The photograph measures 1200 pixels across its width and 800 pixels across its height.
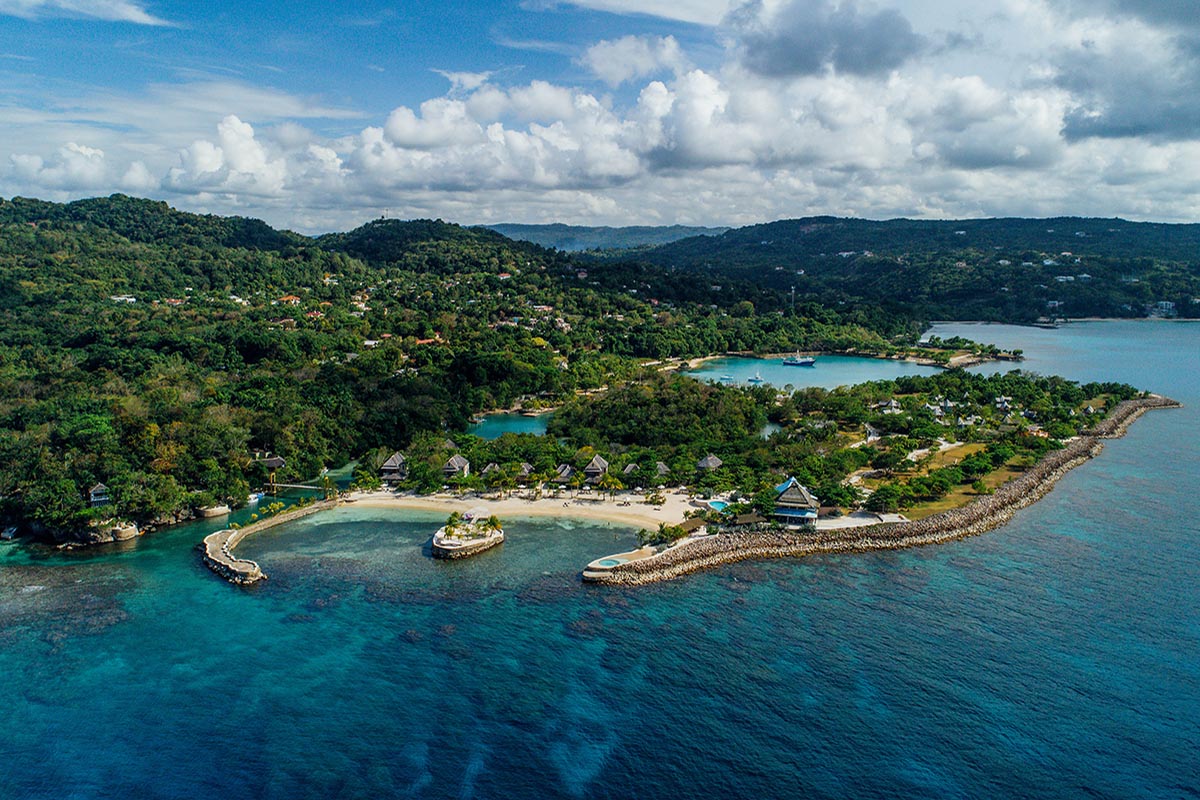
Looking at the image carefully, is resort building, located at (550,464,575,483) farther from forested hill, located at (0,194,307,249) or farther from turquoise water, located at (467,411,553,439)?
forested hill, located at (0,194,307,249)

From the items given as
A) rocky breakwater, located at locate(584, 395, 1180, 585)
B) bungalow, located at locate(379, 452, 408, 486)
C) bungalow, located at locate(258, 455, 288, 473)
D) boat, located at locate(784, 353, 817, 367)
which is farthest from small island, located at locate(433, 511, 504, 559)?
boat, located at locate(784, 353, 817, 367)

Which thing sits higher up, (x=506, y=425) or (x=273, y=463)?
(x=273, y=463)

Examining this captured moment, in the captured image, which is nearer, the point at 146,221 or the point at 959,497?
the point at 959,497

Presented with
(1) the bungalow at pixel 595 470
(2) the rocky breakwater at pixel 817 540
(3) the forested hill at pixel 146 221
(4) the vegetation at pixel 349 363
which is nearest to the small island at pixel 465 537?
(4) the vegetation at pixel 349 363

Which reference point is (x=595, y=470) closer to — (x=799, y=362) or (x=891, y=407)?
(x=891, y=407)

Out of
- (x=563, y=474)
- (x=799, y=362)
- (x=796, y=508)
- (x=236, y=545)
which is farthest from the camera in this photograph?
(x=799, y=362)

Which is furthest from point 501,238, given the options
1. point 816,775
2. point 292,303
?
point 816,775

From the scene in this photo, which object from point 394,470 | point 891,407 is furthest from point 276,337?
point 891,407
